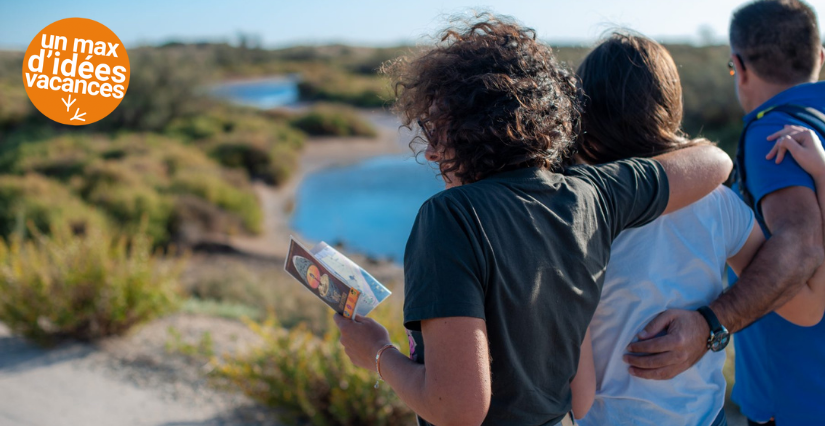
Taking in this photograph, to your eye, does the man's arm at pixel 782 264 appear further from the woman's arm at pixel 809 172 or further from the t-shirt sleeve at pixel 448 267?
the t-shirt sleeve at pixel 448 267

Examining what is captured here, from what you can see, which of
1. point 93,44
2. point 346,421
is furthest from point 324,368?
point 93,44

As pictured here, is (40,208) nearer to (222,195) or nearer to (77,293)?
(222,195)

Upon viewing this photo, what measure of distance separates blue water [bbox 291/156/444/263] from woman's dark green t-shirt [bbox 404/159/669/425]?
902 centimetres

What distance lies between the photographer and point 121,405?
389cm

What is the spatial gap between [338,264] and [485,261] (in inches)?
17.6

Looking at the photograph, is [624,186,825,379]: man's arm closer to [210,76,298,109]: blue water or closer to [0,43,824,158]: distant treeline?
[0,43,824,158]: distant treeline

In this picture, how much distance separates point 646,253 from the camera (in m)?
1.49

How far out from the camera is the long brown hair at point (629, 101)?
1.58 metres

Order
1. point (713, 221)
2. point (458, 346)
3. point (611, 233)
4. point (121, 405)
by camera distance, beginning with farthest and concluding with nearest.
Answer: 1. point (121, 405)
2. point (713, 221)
3. point (611, 233)
4. point (458, 346)

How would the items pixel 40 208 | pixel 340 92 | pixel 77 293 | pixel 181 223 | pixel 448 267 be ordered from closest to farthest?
1. pixel 448 267
2. pixel 77 293
3. pixel 40 208
4. pixel 181 223
5. pixel 340 92

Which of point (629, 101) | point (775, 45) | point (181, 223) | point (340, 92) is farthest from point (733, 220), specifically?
point (340, 92)

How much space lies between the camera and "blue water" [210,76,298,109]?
3808cm

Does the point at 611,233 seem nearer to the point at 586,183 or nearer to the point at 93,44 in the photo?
the point at 586,183

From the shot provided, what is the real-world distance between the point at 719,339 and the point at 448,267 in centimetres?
93
